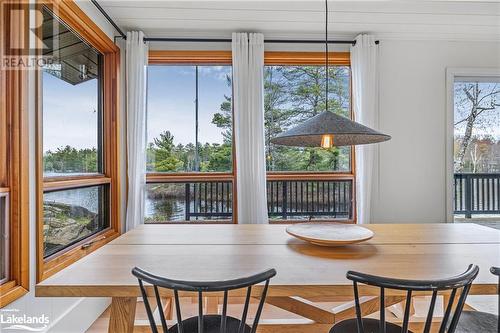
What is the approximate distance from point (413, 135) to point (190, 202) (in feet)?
8.49

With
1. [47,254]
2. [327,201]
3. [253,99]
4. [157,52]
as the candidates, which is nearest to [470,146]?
[327,201]

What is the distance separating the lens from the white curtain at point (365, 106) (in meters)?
3.06

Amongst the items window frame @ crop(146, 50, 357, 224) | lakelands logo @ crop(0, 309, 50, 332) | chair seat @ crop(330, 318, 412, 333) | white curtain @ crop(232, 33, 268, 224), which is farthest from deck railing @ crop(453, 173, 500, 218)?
lakelands logo @ crop(0, 309, 50, 332)

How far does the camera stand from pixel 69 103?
2266 mm

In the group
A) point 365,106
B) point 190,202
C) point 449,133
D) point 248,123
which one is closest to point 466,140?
point 449,133

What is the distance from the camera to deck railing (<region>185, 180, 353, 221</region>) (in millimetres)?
3189

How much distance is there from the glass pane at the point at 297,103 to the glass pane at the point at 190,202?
617mm

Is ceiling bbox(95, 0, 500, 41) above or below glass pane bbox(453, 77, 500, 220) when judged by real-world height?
above

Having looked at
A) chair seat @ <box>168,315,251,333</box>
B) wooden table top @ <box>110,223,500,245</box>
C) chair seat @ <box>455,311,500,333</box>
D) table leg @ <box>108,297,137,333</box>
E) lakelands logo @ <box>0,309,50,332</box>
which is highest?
wooden table top @ <box>110,223,500,245</box>

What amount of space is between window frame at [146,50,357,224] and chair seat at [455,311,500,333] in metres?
1.68

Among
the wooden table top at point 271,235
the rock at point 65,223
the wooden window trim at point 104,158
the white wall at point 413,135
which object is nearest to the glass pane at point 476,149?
the white wall at point 413,135

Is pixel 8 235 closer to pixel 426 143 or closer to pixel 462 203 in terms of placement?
pixel 426 143

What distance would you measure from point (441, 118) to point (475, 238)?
184 centimetres

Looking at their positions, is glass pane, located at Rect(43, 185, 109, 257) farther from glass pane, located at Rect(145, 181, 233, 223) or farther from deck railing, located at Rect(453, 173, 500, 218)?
deck railing, located at Rect(453, 173, 500, 218)
